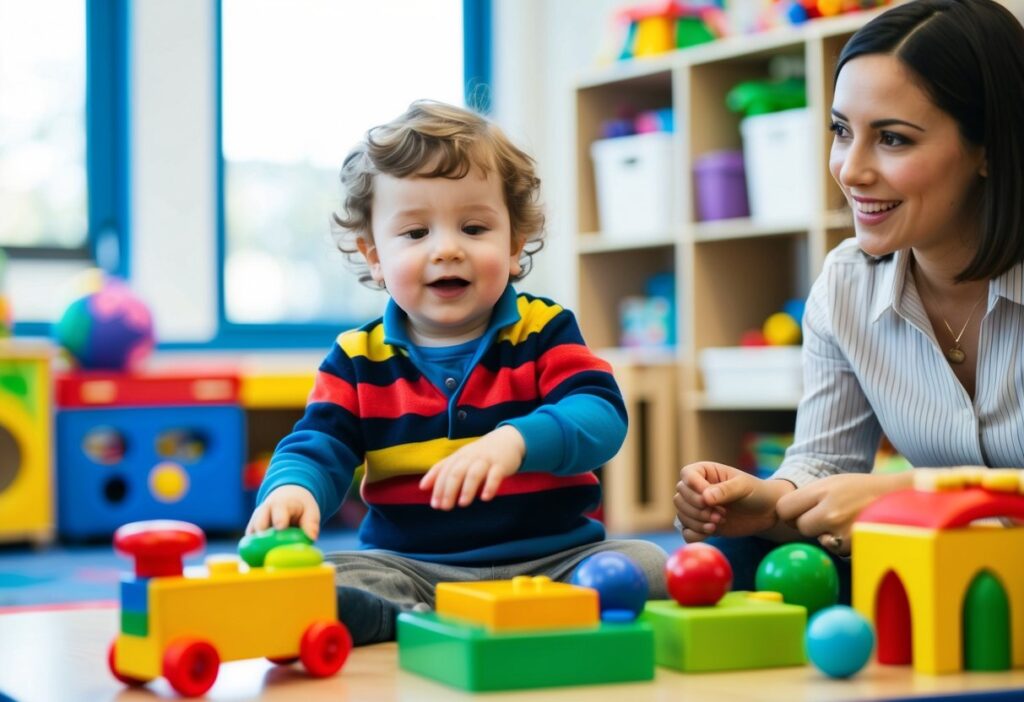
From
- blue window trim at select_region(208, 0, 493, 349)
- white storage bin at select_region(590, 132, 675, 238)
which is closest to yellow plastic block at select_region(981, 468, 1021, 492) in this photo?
white storage bin at select_region(590, 132, 675, 238)

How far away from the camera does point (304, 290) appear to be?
4.00 meters

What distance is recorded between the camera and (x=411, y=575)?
1.17 metres

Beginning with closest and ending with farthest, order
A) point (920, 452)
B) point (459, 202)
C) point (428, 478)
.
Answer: point (428, 478), point (459, 202), point (920, 452)

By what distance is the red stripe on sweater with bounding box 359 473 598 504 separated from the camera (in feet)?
3.87

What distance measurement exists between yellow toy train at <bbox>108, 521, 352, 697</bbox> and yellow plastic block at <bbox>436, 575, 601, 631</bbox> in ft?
0.36

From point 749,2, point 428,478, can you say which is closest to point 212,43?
point 749,2

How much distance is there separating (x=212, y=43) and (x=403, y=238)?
9.02ft

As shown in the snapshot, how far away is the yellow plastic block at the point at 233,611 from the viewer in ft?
2.79

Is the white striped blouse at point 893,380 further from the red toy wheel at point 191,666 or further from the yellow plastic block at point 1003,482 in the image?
the red toy wheel at point 191,666

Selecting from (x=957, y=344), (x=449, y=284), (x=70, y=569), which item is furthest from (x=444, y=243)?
(x=70, y=569)

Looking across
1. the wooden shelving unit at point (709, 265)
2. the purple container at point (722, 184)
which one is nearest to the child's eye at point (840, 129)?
the wooden shelving unit at point (709, 265)

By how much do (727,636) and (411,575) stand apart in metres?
0.36

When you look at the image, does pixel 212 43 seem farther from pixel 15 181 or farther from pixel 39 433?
pixel 39 433

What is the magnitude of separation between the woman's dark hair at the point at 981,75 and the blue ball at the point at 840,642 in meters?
0.47
